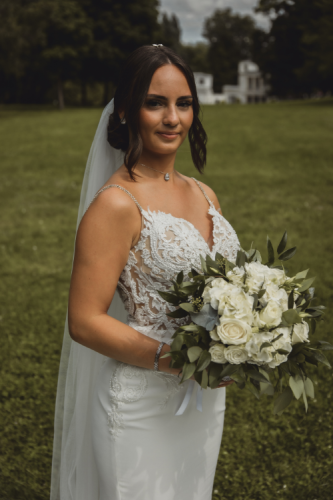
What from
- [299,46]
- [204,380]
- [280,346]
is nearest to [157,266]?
[204,380]

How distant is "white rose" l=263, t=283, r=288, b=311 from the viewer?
82.9 inches

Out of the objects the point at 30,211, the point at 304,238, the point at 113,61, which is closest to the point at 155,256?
the point at 304,238

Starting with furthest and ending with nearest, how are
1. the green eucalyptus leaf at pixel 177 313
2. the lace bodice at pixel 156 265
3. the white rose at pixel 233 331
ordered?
the lace bodice at pixel 156 265 → the green eucalyptus leaf at pixel 177 313 → the white rose at pixel 233 331

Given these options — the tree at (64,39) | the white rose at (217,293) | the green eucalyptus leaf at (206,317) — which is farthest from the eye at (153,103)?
the tree at (64,39)

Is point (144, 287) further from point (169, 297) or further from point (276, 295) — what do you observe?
point (276, 295)

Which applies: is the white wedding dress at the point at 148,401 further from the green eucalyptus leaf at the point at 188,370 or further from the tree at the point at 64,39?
the tree at the point at 64,39

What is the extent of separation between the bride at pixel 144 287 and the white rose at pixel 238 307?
1.55 ft

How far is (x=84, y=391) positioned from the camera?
9.89 feet

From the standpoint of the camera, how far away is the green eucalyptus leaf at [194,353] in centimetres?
205

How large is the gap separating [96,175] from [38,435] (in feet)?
10.6

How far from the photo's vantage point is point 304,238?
10367 millimetres

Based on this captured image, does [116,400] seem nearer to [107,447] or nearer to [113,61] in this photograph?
[107,447]

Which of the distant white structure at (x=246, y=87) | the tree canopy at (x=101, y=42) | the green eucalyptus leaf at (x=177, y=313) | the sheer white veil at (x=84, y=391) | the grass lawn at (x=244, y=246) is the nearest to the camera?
the green eucalyptus leaf at (x=177, y=313)

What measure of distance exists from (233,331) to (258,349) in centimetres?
13
